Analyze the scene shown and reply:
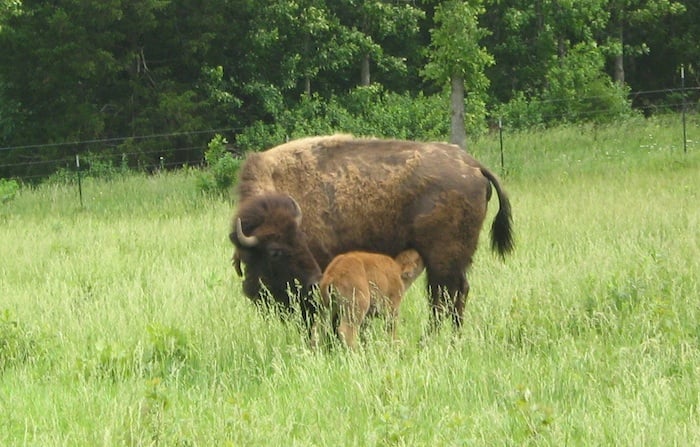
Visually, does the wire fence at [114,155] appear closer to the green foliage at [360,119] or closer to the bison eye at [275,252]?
the green foliage at [360,119]

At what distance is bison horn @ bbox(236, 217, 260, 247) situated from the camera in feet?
26.0

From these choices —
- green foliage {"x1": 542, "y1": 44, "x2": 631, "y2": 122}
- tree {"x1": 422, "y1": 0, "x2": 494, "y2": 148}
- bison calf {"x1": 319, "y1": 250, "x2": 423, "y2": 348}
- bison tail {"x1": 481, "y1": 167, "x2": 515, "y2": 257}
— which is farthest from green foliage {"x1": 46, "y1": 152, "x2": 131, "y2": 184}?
bison calf {"x1": 319, "y1": 250, "x2": 423, "y2": 348}

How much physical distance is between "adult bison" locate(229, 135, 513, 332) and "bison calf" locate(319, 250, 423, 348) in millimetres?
445

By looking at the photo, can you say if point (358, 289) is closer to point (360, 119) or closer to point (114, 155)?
point (114, 155)

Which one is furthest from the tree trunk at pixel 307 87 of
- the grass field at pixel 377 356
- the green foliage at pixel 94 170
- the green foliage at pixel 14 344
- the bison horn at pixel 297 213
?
the green foliage at pixel 14 344

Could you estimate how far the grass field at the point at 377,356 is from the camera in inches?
215

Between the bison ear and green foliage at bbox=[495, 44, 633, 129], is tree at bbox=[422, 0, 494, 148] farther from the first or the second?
the bison ear

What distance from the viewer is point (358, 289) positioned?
7707mm

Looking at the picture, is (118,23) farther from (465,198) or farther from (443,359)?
(443,359)

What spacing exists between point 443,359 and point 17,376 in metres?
2.94

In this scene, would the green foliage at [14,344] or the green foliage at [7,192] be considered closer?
the green foliage at [14,344]

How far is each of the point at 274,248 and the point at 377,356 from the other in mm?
1368

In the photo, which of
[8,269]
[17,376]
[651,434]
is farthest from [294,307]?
[8,269]

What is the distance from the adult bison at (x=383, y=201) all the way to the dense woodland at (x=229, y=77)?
1961 cm
